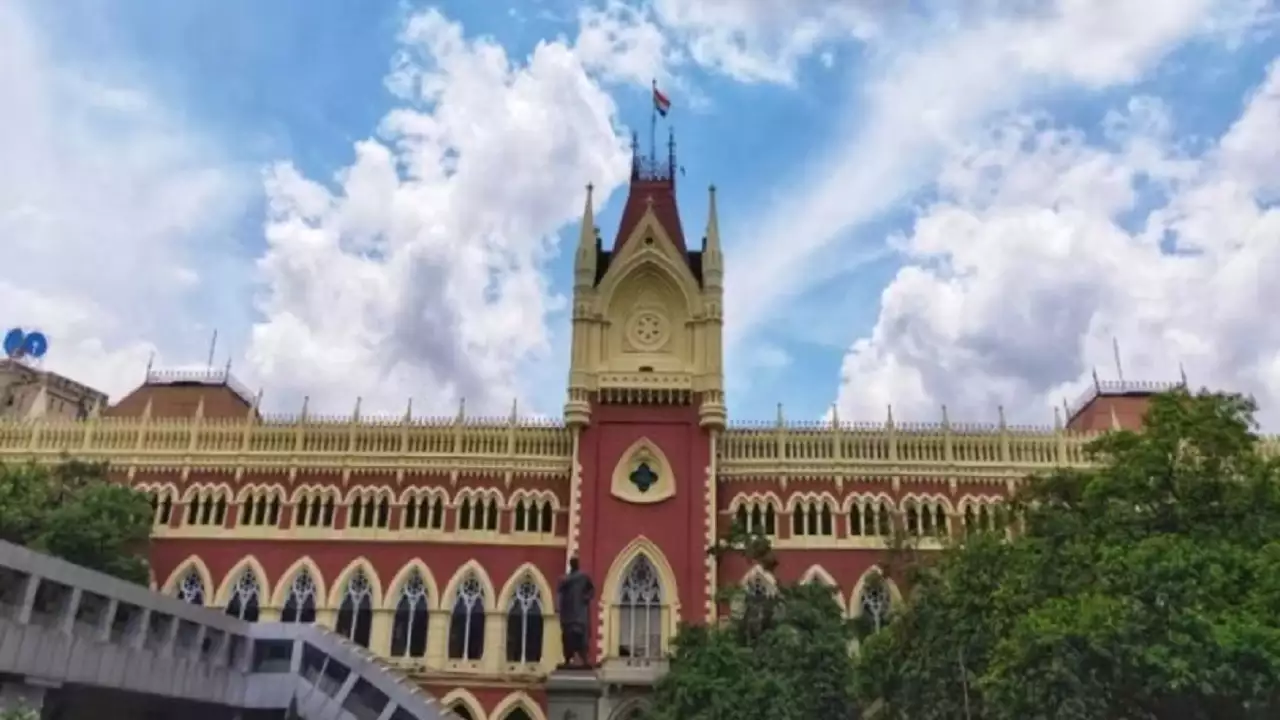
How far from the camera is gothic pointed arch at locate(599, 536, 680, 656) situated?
34500 mm

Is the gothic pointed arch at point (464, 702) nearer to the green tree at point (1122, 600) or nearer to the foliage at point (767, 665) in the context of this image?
the foliage at point (767, 665)

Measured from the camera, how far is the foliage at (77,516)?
3139 cm

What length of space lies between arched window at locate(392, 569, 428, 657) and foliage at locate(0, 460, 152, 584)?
8.55 meters

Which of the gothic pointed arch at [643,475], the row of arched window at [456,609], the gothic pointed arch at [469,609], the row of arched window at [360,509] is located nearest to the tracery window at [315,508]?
the row of arched window at [360,509]

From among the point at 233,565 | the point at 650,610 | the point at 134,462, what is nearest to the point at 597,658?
the point at 650,610

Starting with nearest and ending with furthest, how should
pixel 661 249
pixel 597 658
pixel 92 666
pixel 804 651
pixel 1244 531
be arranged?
1. pixel 1244 531
2. pixel 92 666
3. pixel 804 651
4. pixel 597 658
5. pixel 661 249

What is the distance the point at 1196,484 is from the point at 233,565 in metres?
30.4

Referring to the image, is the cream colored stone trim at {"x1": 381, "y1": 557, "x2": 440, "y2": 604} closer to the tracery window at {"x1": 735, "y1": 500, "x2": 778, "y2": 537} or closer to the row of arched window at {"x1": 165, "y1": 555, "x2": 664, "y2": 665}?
the row of arched window at {"x1": 165, "y1": 555, "x2": 664, "y2": 665}

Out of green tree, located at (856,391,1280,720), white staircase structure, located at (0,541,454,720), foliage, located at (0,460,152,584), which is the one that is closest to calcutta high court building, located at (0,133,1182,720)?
foliage, located at (0,460,152,584)

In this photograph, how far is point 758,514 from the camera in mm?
36438

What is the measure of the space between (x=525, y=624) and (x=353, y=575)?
20.8 feet

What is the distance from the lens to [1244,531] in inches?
752

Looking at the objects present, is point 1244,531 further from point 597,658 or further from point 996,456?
point 597,658

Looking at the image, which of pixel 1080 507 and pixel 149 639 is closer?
pixel 1080 507
